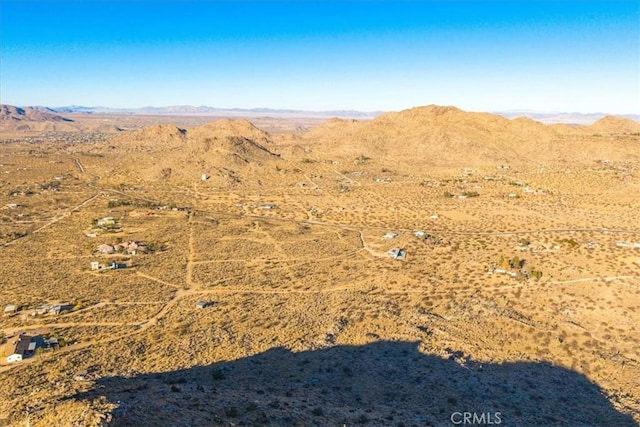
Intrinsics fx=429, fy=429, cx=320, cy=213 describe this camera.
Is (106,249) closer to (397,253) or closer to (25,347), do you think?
(25,347)

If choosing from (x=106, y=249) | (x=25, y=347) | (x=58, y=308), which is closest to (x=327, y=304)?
(x=25, y=347)

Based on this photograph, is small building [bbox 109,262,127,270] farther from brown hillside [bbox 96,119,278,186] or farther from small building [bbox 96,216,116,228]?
brown hillside [bbox 96,119,278,186]

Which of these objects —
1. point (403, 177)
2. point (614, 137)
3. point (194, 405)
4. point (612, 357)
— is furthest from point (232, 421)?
point (614, 137)

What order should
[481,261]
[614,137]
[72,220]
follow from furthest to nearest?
[614,137], [72,220], [481,261]

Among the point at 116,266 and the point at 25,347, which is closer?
the point at 25,347

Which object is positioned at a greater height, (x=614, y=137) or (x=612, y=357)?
(x=614, y=137)

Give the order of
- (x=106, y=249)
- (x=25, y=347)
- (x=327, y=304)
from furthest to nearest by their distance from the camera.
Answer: (x=106, y=249), (x=327, y=304), (x=25, y=347)

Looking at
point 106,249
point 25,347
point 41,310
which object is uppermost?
point 106,249

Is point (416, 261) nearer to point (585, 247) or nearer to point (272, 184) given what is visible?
point (585, 247)
